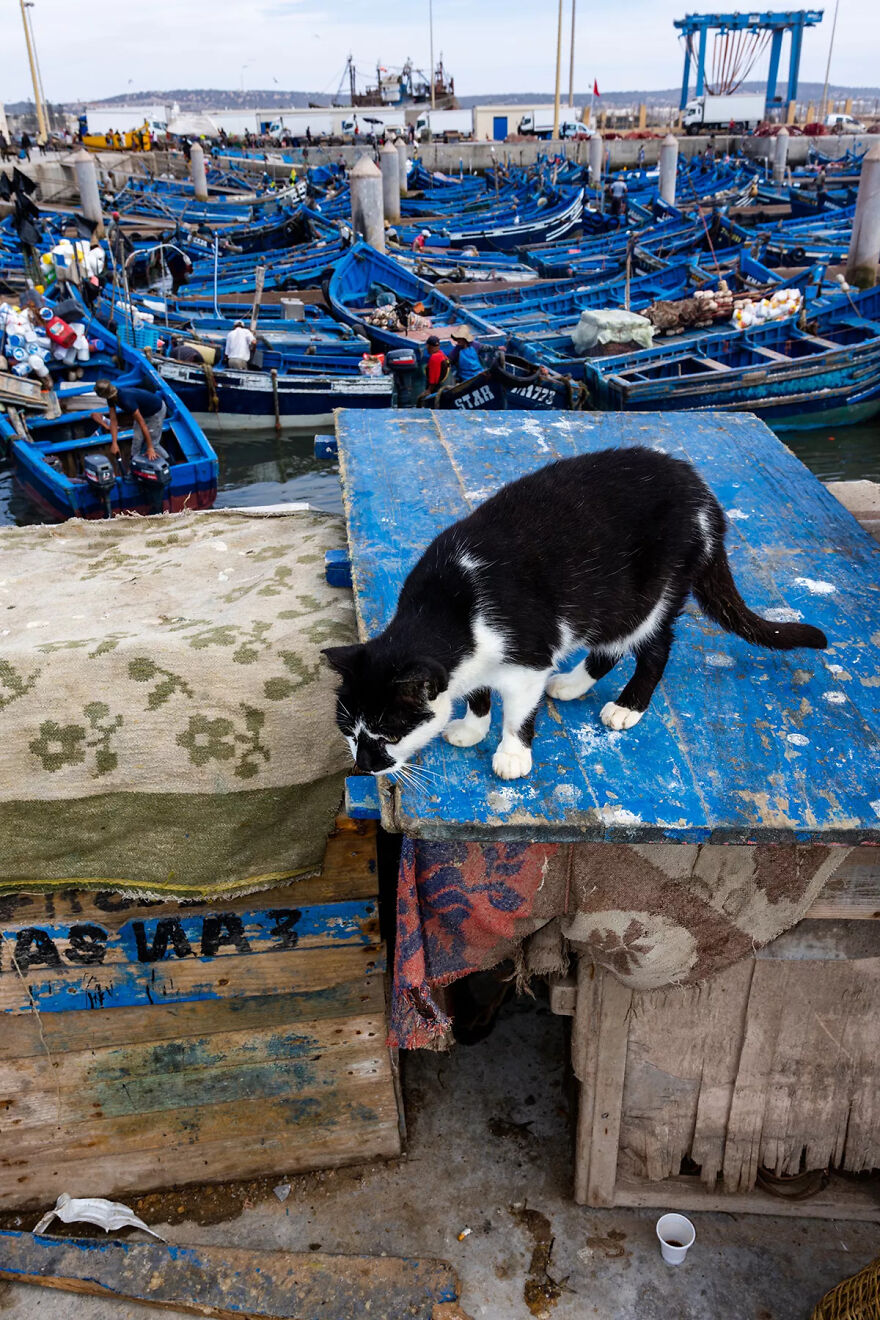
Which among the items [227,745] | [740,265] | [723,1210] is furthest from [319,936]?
[740,265]

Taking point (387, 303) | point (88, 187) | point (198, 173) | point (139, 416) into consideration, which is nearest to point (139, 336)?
point (139, 416)

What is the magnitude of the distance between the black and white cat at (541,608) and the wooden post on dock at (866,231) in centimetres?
1865

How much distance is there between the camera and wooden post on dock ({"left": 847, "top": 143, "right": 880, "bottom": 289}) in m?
17.6

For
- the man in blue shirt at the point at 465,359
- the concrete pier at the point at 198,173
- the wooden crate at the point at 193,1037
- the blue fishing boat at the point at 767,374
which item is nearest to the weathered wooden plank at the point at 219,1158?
the wooden crate at the point at 193,1037

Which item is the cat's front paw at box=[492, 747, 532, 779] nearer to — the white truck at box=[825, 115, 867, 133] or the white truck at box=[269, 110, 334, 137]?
the white truck at box=[825, 115, 867, 133]

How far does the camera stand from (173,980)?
3.28 metres

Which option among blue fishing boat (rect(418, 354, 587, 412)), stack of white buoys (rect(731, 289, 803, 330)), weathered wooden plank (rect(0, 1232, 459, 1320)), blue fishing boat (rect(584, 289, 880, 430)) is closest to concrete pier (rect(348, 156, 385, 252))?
stack of white buoys (rect(731, 289, 803, 330))

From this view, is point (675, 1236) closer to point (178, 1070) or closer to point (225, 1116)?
point (225, 1116)

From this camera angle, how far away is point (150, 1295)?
322 centimetres

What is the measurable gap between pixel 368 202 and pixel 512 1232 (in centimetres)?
2223

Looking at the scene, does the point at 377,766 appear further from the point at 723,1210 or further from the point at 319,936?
the point at 723,1210

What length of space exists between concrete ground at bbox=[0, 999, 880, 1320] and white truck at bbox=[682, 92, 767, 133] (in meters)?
56.8

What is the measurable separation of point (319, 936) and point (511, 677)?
143 centimetres

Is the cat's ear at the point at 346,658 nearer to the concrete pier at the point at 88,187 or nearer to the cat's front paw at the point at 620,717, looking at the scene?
the cat's front paw at the point at 620,717
